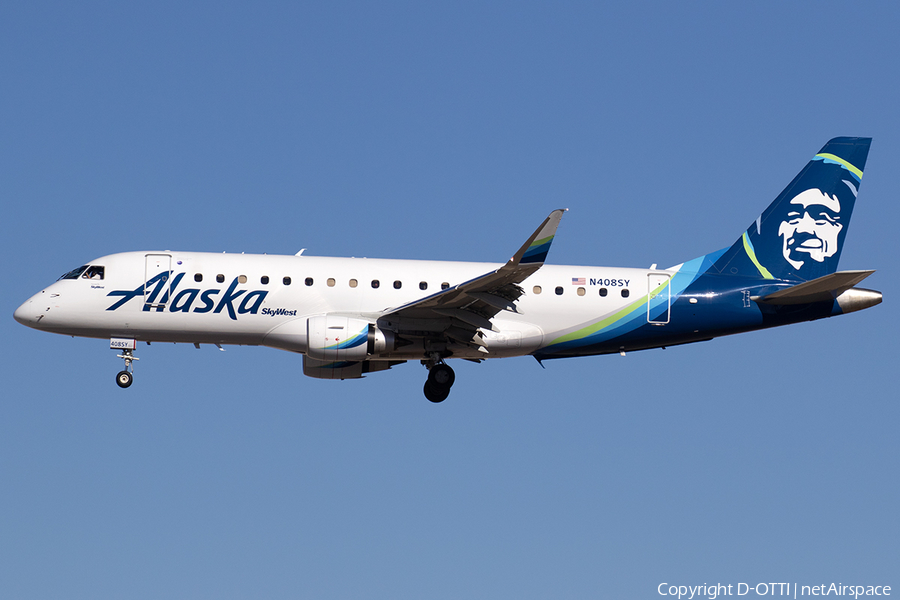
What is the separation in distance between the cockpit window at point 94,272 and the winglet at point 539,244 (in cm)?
1379

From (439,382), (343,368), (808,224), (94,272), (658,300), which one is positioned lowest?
(439,382)

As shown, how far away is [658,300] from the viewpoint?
37375mm

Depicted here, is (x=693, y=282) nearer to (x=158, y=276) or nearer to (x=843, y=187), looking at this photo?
(x=843, y=187)

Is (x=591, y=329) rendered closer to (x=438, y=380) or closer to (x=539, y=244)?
(x=438, y=380)

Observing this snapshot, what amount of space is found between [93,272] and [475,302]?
41.0 ft

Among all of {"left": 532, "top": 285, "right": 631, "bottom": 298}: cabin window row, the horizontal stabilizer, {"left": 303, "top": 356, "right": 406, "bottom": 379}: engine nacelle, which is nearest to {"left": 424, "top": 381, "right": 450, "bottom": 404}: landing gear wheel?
{"left": 303, "top": 356, "right": 406, "bottom": 379}: engine nacelle

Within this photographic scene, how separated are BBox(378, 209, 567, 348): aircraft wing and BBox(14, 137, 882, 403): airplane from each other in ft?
0.21

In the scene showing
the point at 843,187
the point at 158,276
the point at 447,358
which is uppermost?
the point at 843,187

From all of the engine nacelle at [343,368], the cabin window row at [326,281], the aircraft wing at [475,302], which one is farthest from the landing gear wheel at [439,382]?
the cabin window row at [326,281]

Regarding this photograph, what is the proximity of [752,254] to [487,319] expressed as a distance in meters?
10.3

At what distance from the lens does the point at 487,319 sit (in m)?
35.4

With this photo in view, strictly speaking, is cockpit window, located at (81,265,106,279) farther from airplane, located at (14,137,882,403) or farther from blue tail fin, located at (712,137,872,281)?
blue tail fin, located at (712,137,872,281)

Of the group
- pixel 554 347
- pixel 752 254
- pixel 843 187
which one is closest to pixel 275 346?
pixel 554 347

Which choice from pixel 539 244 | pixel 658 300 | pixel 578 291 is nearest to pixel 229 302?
pixel 539 244
